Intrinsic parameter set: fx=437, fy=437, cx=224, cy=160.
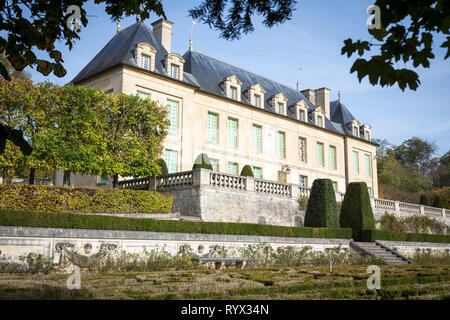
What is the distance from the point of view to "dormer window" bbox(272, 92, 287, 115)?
31.2 metres

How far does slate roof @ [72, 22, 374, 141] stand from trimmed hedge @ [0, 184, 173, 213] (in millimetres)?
8485

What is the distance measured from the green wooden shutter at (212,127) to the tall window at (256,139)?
331 cm

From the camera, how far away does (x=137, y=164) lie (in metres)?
17.6

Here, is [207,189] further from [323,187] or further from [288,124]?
[288,124]

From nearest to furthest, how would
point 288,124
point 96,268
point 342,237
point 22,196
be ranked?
1. point 96,268
2. point 22,196
3. point 342,237
4. point 288,124

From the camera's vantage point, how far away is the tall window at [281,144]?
30.9m

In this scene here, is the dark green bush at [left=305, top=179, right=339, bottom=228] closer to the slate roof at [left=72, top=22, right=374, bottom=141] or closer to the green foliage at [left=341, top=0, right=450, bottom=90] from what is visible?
the slate roof at [left=72, top=22, right=374, bottom=141]

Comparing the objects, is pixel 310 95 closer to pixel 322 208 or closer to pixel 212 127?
pixel 212 127

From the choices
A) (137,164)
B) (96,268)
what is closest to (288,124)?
(137,164)

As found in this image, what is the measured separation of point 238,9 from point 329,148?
31903mm

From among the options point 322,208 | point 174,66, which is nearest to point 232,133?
point 174,66

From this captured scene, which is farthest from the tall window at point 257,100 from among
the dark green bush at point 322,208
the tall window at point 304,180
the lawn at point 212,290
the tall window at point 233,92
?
the lawn at point 212,290

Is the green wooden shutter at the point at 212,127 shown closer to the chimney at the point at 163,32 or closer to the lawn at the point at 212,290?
the chimney at the point at 163,32

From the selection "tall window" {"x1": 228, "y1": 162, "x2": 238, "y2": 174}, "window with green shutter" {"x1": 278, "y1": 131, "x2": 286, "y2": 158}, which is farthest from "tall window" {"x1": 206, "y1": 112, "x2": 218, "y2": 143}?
"window with green shutter" {"x1": 278, "y1": 131, "x2": 286, "y2": 158}
